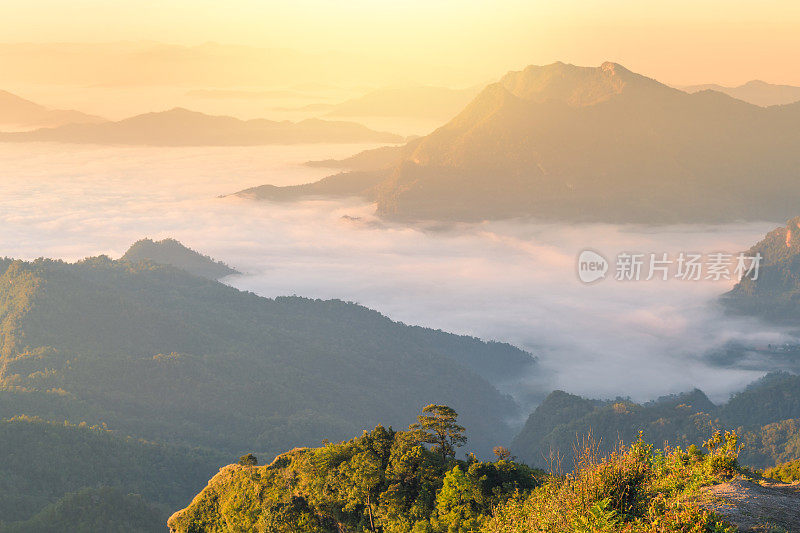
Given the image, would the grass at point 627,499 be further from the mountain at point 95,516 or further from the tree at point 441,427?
the mountain at point 95,516

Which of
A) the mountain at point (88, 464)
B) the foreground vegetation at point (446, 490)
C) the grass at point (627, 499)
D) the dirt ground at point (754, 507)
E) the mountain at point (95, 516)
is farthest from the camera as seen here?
the mountain at point (88, 464)

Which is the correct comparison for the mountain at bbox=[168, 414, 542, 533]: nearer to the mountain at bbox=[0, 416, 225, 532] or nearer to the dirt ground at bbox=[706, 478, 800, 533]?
the dirt ground at bbox=[706, 478, 800, 533]

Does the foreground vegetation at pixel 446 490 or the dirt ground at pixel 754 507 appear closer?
the dirt ground at pixel 754 507

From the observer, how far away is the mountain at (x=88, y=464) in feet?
463

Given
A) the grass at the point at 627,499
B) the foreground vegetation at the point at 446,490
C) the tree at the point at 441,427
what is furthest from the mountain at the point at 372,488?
the grass at the point at 627,499

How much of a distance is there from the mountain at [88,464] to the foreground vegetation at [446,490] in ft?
272

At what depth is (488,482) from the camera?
4775 centimetres

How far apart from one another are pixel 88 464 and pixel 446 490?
12201 centimetres

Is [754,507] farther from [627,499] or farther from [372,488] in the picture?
[372,488]

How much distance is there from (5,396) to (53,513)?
72.5 metres

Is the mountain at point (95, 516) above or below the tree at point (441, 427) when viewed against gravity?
below

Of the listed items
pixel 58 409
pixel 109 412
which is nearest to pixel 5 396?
pixel 58 409

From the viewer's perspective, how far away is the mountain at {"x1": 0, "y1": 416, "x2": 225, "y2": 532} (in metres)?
141

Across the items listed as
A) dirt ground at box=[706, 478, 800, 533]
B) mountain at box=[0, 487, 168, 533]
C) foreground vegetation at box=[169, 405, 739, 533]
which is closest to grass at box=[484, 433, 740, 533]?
foreground vegetation at box=[169, 405, 739, 533]
